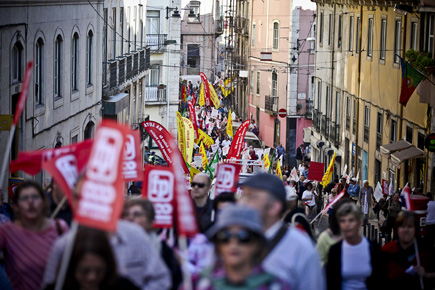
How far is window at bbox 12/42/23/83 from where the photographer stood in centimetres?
1963

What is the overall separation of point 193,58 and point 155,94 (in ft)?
142

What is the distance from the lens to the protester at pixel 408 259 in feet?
28.7

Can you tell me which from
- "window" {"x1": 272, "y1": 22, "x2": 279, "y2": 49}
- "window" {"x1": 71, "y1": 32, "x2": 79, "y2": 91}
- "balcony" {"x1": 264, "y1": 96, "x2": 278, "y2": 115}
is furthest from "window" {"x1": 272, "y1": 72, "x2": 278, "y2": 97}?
"window" {"x1": 71, "y1": 32, "x2": 79, "y2": 91}

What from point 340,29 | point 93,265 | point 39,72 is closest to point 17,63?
point 39,72

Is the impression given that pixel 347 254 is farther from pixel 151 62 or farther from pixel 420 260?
pixel 151 62

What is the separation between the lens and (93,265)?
19.2 ft

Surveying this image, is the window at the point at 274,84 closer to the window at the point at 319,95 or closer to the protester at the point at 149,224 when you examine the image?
the window at the point at 319,95

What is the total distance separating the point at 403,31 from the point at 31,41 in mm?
12113

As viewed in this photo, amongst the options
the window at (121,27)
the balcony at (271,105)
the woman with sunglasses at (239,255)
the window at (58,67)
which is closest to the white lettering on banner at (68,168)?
the woman with sunglasses at (239,255)

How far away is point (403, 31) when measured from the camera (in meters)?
28.2

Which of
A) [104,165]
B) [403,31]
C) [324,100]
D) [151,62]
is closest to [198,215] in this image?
[104,165]

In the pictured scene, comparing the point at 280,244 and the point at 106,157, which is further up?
the point at 106,157

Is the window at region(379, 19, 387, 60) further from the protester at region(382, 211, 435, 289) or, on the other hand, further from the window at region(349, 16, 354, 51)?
the protester at region(382, 211, 435, 289)

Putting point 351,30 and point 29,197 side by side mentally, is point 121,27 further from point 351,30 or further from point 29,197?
point 29,197
